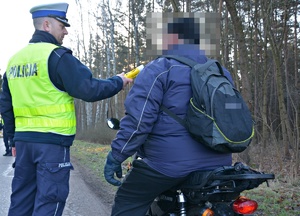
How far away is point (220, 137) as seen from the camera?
2580 millimetres

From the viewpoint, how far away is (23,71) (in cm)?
325

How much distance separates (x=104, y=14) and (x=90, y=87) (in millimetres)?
28262

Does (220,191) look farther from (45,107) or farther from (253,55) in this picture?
(253,55)

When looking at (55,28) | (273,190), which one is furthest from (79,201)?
(55,28)

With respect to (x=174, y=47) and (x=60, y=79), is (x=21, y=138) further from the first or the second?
(x=174, y=47)

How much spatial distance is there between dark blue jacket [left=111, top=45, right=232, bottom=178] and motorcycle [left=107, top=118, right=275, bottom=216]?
0.13m

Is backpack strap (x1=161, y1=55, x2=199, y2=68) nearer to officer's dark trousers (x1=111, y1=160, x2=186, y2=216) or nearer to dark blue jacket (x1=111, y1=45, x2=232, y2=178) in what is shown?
dark blue jacket (x1=111, y1=45, x2=232, y2=178)

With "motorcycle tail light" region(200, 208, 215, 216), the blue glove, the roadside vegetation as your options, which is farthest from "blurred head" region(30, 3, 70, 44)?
the roadside vegetation

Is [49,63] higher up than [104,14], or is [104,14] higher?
[104,14]

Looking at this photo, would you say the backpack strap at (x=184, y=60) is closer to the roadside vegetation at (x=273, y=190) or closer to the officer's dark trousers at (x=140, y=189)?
the officer's dark trousers at (x=140, y=189)

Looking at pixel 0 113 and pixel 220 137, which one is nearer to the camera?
pixel 220 137

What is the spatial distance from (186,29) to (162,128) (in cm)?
81

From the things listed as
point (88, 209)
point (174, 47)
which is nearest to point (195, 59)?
point (174, 47)

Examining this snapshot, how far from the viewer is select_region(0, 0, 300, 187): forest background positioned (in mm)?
10859
